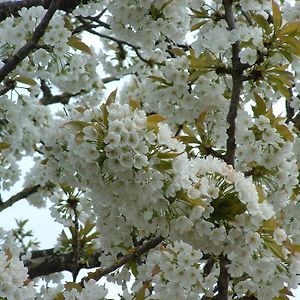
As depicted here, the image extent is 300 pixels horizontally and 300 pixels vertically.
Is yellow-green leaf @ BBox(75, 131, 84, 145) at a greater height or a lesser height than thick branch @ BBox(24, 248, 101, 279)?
lesser

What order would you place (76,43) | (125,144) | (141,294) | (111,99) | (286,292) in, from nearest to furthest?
(125,144)
(111,99)
(141,294)
(286,292)
(76,43)

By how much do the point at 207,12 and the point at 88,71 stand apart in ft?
7.48

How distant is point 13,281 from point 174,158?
86 centimetres

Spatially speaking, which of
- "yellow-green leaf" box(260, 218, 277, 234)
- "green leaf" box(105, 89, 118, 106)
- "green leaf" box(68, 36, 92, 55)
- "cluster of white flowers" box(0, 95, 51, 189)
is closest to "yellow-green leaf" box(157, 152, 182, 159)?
"green leaf" box(105, 89, 118, 106)

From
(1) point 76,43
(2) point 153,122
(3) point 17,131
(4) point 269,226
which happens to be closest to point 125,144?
(2) point 153,122

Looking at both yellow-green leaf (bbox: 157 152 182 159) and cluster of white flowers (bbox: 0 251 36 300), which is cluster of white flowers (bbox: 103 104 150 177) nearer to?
yellow-green leaf (bbox: 157 152 182 159)

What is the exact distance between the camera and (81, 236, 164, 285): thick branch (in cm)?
347

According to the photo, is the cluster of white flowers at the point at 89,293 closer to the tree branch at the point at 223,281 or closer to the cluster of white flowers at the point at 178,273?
the cluster of white flowers at the point at 178,273

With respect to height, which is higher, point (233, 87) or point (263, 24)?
point (263, 24)

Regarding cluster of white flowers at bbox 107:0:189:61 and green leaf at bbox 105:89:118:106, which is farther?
cluster of white flowers at bbox 107:0:189:61

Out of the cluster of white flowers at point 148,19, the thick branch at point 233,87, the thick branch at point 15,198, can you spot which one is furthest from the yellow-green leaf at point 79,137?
the thick branch at point 15,198

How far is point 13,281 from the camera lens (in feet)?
9.44

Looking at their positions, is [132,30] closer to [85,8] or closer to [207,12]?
[85,8]

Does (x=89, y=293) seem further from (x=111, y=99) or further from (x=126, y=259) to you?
(x=111, y=99)
